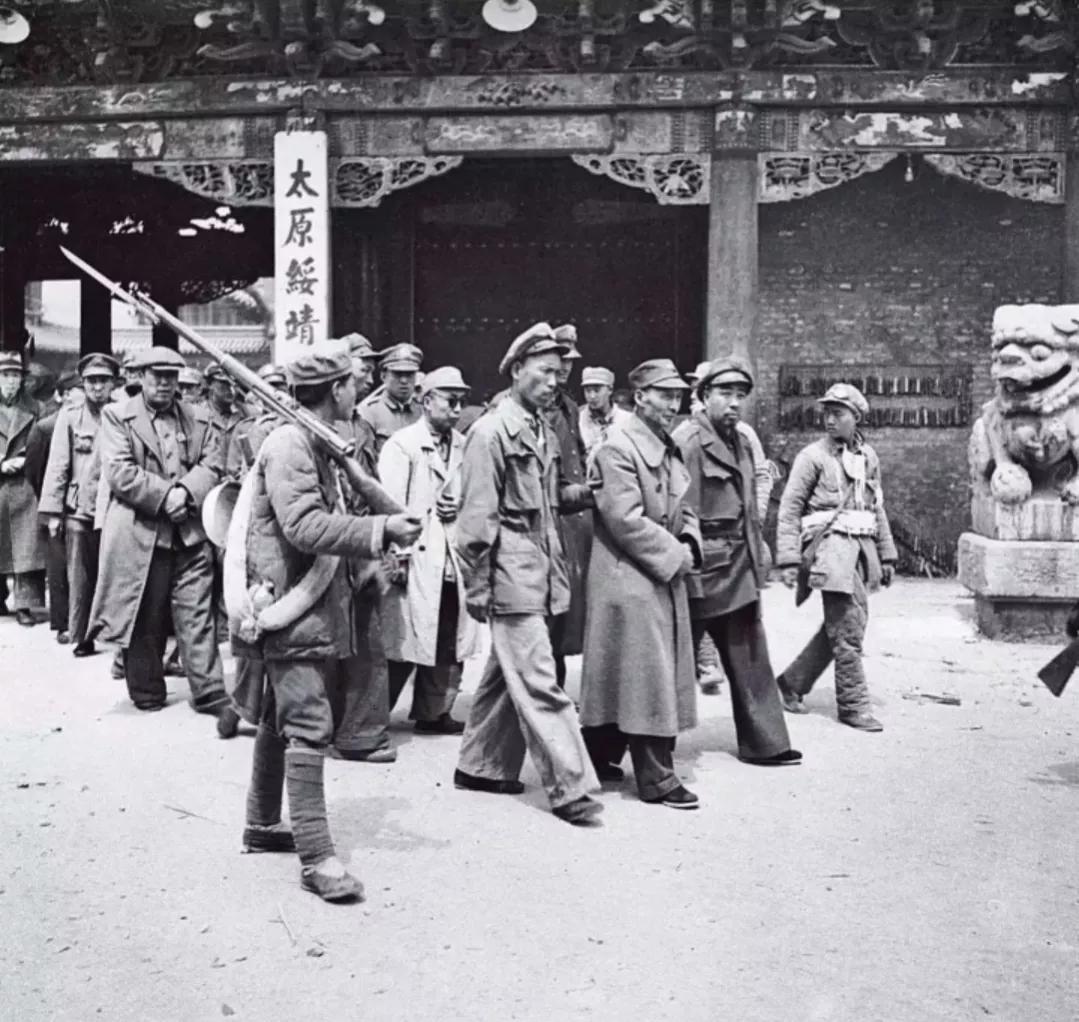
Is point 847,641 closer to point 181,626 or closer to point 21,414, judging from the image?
point 181,626

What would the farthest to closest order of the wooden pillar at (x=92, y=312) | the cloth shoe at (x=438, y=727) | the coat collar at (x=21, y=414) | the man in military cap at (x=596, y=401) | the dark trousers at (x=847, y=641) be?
the wooden pillar at (x=92, y=312) → the coat collar at (x=21, y=414) → the man in military cap at (x=596, y=401) → the dark trousers at (x=847, y=641) → the cloth shoe at (x=438, y=727)

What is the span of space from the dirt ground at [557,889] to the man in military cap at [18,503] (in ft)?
12.3

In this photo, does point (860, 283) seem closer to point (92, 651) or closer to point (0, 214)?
point (92, 651)

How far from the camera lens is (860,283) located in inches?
540

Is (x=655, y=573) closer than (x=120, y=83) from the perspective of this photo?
Yes

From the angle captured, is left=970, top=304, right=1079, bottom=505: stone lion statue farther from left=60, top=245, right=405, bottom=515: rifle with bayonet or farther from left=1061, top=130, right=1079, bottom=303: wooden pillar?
left=60, top=245, right=405, bottom=515: rifle with bayonet

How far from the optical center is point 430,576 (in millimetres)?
6617

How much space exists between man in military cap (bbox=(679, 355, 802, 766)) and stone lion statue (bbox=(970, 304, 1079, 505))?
3.74 meters

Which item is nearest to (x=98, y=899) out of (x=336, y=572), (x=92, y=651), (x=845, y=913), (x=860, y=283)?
(x=336, y=572)

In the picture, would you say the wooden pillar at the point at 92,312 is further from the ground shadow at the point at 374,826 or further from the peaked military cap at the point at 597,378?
the ground shadow at the point at 374,826

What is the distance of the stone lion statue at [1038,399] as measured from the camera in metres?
8.95

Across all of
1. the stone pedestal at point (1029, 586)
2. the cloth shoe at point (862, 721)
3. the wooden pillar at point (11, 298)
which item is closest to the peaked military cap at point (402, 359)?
the cloth shoe at point (862, 721)

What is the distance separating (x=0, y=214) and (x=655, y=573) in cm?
1249

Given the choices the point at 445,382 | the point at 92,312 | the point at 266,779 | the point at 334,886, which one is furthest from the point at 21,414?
the point at 334,886
